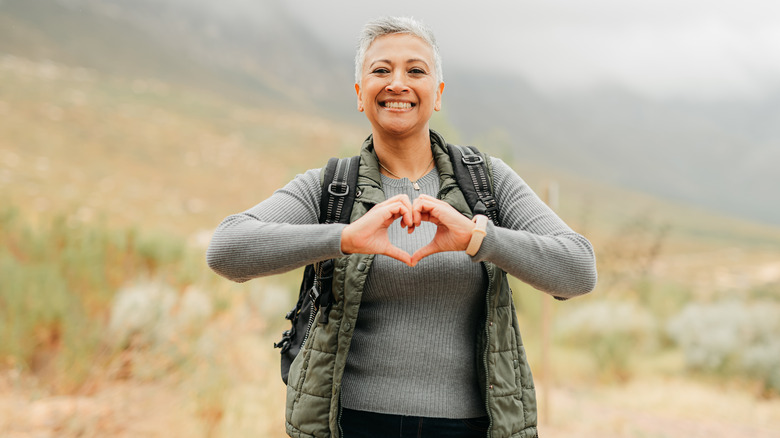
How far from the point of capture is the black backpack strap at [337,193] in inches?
59.8

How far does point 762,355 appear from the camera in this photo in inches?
290

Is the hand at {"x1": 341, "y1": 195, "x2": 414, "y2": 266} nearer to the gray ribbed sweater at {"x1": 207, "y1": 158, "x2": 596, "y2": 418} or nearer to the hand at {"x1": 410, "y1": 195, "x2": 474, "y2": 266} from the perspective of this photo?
the hand at {"x1": 410, "y1": 195, "x2": 474, "y2": 266}

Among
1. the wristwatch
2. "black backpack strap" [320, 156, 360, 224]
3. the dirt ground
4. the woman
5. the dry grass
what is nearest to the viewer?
the wristwatch

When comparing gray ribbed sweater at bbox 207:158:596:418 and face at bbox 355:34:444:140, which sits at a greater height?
face at bbox 355:34:444:140

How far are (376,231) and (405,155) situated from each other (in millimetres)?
427

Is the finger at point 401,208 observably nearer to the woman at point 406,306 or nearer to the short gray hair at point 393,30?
the woman at point 406,306

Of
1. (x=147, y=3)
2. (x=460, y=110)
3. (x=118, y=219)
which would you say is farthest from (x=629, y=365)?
(x=460, y=110)

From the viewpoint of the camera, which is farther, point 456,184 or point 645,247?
point 645,247

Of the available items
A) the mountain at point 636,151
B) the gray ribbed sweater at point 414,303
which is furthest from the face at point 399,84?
the mountain at point 636,151

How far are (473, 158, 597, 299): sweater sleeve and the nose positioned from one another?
1.34 ft

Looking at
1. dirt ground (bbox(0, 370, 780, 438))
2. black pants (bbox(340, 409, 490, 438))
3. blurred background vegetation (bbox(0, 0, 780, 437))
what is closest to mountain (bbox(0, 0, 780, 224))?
blurred background vegetation (bbox(0, 0, 780, 437))

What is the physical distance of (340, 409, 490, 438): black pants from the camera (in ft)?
4.78

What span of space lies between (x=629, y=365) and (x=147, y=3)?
459ft

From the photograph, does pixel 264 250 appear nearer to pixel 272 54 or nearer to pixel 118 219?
pixel 118 219
